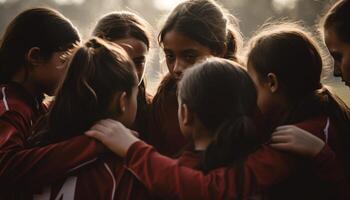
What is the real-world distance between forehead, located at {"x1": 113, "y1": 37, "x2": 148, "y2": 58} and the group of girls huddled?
79 cm

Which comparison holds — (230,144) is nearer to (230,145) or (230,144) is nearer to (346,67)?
(230,145)

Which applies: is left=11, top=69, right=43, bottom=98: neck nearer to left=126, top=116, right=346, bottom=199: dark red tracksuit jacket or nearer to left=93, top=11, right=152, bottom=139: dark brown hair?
left=93, top=11, right=152, bottom=139: dark brown hair

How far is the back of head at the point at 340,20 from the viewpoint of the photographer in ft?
9.43

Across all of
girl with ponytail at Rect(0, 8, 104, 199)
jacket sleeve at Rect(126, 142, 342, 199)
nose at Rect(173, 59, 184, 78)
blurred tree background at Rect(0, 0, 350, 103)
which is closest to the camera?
jacket sleeve at Rect(126, 142, 342, 199)

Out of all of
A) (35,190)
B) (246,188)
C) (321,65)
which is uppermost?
(321,65)

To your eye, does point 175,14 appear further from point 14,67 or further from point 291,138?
point 291,138

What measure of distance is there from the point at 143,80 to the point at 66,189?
1484 millimetres

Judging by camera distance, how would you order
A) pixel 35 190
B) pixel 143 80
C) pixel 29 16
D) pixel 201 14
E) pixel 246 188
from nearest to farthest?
pixel 246 188 < pixel 35 190 < pixel 29 16 < pixel 201 14 < pixel 143 80

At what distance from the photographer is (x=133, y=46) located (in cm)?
339

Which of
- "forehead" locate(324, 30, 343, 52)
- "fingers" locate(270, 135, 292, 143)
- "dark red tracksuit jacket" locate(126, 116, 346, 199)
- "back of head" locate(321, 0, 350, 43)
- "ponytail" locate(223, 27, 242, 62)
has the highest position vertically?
"back of head" locate(321, 0, 350, 43)

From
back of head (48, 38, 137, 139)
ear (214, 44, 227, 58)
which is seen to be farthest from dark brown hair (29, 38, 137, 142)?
ear (214, 44, 227, 58)

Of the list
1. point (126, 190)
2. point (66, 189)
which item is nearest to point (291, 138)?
point (126, 190)

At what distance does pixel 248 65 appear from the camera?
2.77 m

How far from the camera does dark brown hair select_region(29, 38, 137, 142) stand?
2328 mm
